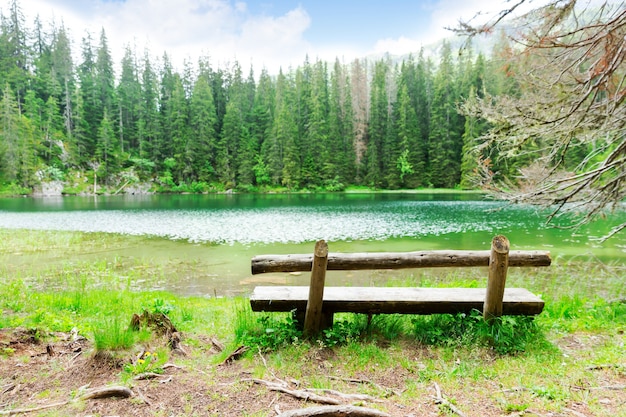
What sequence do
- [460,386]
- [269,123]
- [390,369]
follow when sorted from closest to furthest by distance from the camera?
[460,386]
[390,369]
[269,123]

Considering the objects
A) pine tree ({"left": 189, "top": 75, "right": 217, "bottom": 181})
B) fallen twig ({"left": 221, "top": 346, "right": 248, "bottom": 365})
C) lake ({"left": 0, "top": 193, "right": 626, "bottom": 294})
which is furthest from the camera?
pine tree ({"left": 189, "top": 75, "right": 217, "bottom": 181})

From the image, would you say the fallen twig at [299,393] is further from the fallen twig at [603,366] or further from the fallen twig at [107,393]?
the fallen twig at [603,366]

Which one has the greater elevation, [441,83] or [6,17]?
[6,17]

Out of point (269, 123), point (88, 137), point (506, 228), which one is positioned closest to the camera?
point (506, 228)

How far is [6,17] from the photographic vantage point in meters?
62.3

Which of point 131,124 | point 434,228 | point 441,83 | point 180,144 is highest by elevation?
point 441,83

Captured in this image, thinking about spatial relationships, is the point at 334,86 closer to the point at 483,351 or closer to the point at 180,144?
the point at 180,144

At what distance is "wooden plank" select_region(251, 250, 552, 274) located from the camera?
4.13m

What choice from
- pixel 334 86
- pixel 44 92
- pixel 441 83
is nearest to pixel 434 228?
pixel 441 83

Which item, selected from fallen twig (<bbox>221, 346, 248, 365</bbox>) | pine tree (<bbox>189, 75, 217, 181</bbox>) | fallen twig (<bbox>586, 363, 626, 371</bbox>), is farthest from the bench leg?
pine tree (<bbox>189, 75, 217, 181</bbox>)

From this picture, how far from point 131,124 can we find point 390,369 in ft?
245

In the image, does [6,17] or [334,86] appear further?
[334,86]

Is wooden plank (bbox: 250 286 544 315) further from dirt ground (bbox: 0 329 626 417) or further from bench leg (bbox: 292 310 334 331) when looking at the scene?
dirt ground (bbox: 0 329 626 417)

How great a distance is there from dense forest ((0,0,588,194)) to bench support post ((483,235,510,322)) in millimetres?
54149
